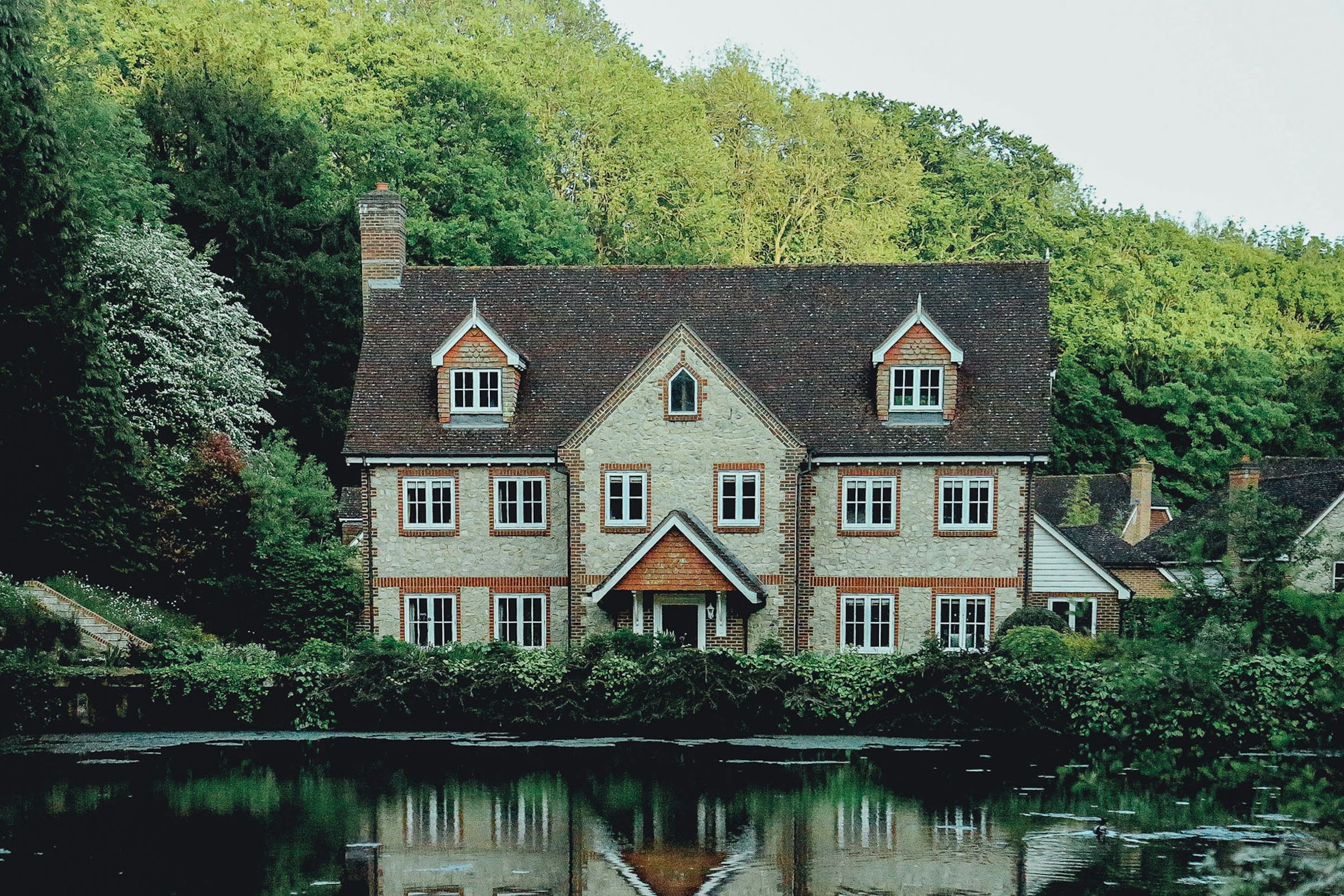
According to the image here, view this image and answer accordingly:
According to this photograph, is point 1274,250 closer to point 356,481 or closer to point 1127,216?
point 1127,216

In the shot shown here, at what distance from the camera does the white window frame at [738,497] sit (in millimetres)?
36656

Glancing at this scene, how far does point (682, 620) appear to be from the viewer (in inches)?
1444

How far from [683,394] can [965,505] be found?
22.4 feet

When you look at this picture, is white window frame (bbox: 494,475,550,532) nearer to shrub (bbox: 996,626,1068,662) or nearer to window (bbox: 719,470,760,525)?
window (bbox: 719,470,760,525)

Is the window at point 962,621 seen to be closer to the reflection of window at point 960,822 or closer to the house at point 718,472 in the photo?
the house at point 718,472

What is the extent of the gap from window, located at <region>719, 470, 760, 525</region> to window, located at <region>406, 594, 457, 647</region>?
21.7 feet

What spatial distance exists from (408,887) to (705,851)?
160 inches

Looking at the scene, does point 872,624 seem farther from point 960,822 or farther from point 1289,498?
point 1289,498

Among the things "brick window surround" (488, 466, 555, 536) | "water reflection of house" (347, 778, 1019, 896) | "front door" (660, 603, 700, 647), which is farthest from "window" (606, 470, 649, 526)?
"water reflection of house" (347, 778, 1019, 896)

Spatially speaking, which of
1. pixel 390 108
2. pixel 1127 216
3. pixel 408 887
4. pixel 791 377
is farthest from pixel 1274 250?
pixel 408 887

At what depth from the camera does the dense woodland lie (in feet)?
122

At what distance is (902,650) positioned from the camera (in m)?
37.1

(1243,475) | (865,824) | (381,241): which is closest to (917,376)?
(381,241)

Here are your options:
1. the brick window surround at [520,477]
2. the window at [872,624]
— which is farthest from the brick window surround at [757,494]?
the brick window surround at [520,477]
